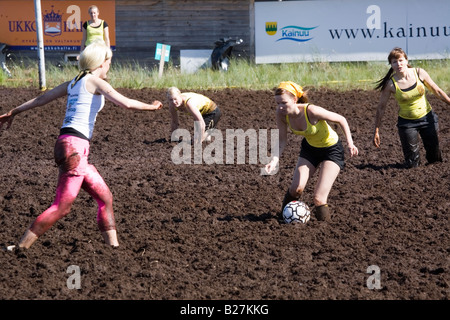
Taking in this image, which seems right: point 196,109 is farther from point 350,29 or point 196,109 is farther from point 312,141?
point 350,29

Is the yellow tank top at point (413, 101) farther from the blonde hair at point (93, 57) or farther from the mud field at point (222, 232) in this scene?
the blonde hair at point (93, 57)

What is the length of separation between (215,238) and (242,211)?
40.7 inches

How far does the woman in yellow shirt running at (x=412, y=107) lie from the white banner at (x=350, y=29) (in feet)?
31.7

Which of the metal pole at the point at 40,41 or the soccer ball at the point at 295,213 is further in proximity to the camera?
the metal pole at the point at 40,41

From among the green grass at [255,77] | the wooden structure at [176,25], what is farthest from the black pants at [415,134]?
the wooden structure at [176,25]

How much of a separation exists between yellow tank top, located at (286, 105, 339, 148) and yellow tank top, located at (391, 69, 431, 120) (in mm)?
2547

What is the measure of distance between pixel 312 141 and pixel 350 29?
12.8 m

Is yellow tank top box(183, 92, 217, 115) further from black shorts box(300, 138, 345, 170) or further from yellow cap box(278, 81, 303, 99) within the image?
yellow cap box(278, 81, 303, 99)

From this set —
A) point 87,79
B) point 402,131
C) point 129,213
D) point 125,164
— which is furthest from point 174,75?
point 87,79

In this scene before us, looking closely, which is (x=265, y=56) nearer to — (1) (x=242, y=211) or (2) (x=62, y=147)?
(1) (x=242, y=211)

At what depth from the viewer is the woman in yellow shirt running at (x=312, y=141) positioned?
720cm

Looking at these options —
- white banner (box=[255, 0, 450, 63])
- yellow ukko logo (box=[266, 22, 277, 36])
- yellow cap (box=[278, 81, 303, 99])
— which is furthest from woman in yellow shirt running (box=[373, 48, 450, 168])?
yellow ukko logo (box=[266, 22, 277, 36])

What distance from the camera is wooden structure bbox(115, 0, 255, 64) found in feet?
66.5

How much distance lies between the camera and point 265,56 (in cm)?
1967
